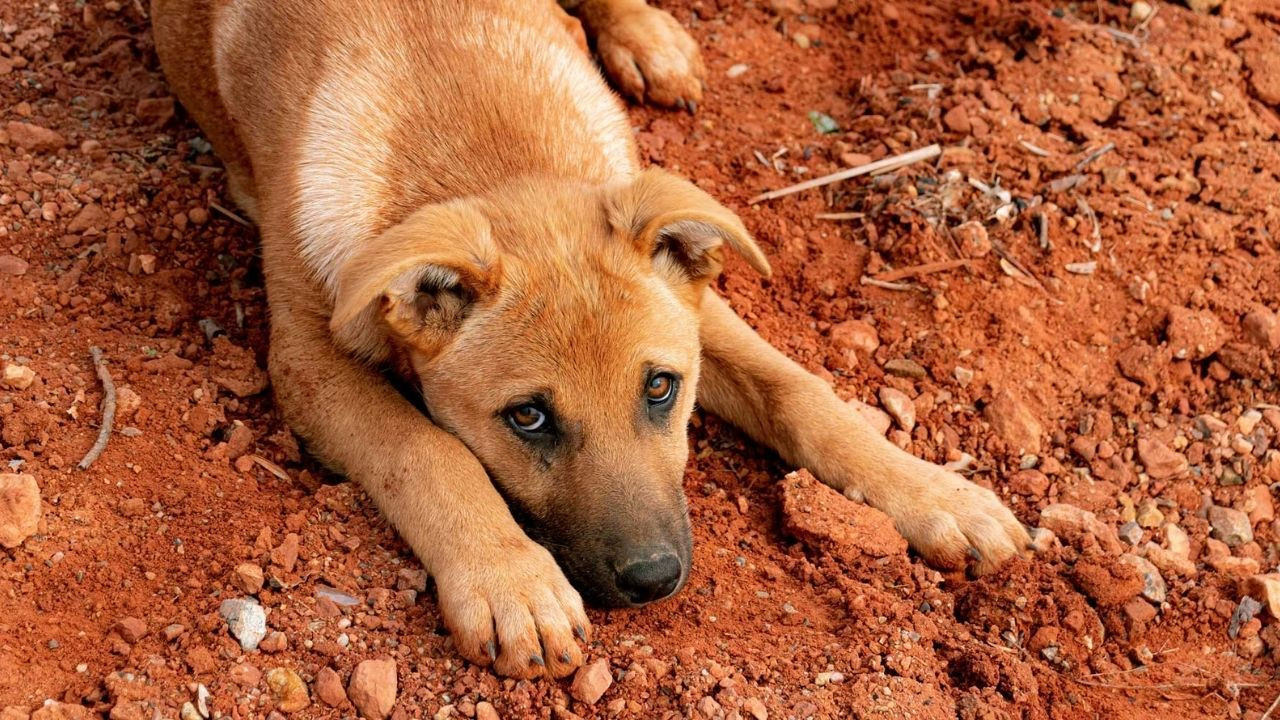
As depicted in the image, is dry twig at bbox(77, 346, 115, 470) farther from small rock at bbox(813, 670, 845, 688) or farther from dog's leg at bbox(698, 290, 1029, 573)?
small rock at bbox(813, 670, 845, 688)

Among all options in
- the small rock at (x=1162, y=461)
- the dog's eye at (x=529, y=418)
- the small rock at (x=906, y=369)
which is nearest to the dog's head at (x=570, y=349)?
the dog's eye at (x=529, y=418)

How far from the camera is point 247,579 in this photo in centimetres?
367

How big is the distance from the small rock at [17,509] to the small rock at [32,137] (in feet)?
7.08

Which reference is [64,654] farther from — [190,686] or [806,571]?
[806,571]

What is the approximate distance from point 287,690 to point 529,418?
1091mm

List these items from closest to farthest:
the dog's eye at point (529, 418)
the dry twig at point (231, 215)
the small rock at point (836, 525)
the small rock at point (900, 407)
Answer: the dog's eye at point (529, 418) → the small rock at point (836, 525) → the small rock at point (900, 407) → the dry twig at point (231, 215)

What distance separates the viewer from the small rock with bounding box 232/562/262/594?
3669 mm

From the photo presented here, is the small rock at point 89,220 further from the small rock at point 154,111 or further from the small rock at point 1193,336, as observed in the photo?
the small rock at point 1193,336

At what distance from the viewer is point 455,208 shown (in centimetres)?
385

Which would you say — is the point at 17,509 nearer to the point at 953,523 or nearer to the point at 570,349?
Answer: the point at 570,349

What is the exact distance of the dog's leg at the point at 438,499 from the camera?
11.7 feet

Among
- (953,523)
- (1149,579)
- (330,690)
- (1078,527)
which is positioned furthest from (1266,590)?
(330,690)

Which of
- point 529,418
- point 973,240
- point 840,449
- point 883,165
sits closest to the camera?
point 529,418

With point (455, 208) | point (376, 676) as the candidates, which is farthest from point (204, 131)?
point (376, 676)
